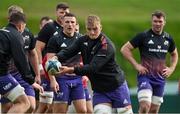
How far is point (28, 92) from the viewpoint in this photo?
15594 mm

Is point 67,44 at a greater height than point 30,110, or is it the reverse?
point 67,44

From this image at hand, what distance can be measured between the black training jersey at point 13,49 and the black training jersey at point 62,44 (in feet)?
5.42

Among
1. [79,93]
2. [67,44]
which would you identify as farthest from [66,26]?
[79,93]

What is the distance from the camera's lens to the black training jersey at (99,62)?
13555 mm

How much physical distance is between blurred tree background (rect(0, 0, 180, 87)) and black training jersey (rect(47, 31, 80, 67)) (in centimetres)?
1871

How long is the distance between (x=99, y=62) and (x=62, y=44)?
236cm

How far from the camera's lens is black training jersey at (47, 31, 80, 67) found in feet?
51.8

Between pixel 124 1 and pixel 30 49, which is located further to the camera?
pixel 124 1

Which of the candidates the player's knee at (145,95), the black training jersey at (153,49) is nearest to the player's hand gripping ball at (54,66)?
the player's knee at (145,95)

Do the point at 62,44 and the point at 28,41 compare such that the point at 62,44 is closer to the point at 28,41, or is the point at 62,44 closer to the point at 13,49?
the point at 28,41

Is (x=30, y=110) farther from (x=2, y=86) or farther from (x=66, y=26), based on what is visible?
(x=66, y=26)

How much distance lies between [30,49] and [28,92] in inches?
37.3

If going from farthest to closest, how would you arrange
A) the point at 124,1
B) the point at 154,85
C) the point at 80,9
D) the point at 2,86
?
the point at 124,1 → the point at 80,9 → the point at 154,85 → the point at 2,86

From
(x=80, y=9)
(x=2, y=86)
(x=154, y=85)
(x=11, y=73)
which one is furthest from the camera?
(x=80, y=9)
